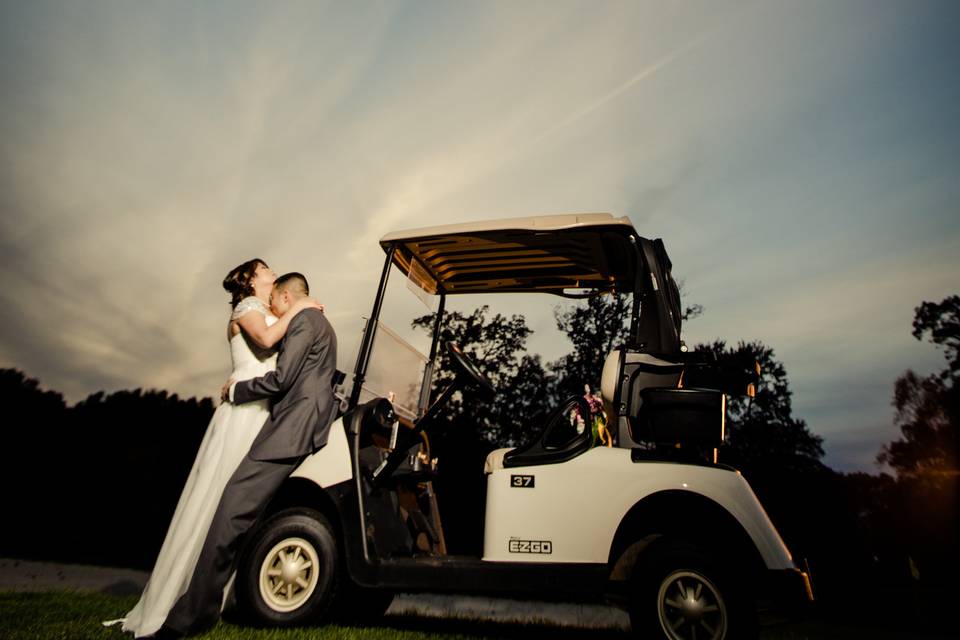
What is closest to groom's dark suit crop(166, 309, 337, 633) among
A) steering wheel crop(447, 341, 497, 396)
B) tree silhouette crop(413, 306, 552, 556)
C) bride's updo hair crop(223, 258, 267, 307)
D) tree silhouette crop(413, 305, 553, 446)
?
bride's updo hair crop(223, 258, 267, 307)

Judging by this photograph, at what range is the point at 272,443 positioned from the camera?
3.41 meters

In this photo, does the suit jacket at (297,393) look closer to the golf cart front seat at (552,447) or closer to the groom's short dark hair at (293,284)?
the groom's short dark hair at (293,284)

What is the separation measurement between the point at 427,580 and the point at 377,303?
2.09 m

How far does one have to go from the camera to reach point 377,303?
4.25 meters

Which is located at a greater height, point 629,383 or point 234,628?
point 629,383

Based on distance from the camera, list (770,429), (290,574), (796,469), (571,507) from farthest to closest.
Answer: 1. (770,429)
2. (796,469)
3. (290,574)
4. (571,507)

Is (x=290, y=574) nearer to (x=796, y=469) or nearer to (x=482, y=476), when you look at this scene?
(x=482, y=476)

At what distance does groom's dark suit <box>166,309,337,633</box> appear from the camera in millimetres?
3137

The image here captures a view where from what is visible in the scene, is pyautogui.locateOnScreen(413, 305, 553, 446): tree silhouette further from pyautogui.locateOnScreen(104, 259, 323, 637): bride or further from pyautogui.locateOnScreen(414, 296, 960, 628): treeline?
pyautogui.locateOnScreen(104, 259, 323, 637): bride

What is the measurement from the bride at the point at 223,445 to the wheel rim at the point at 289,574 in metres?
0.47

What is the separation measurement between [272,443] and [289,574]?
2.72 feet

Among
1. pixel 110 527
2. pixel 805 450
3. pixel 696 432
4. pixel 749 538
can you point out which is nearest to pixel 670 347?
pixel 696 432

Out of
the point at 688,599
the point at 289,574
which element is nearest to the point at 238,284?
the point at 289,574

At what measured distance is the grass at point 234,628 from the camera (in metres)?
3.03
